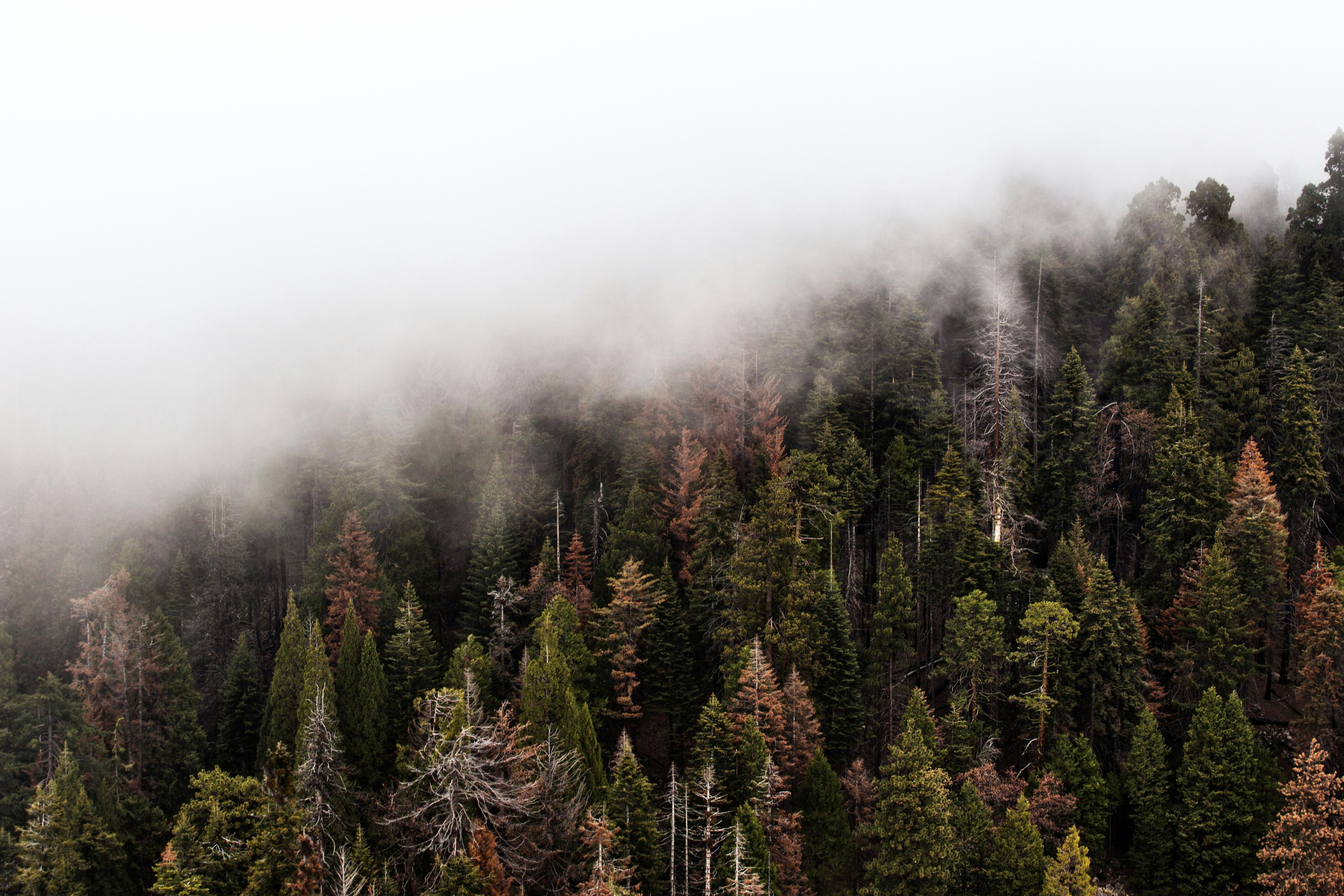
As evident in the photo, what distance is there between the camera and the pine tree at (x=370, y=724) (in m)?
53.4

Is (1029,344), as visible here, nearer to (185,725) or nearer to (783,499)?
(783,499)

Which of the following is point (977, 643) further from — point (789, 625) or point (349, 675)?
point (349, 675)

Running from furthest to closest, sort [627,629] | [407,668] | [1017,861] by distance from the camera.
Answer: [407,668] < [627,629] < [1017,861]

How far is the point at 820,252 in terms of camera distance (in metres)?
95.1

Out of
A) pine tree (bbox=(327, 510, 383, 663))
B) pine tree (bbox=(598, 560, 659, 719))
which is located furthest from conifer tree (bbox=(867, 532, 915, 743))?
pine tree (bbox=(327, 510, 383, 663))

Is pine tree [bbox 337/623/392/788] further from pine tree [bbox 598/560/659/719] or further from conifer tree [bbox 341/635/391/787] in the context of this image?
pine tree [bbox 598/560/659/719]

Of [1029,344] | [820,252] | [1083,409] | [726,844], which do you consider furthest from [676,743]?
[820,252]

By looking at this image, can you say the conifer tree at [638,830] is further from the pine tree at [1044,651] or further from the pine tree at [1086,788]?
the pine tree at [1086,788]

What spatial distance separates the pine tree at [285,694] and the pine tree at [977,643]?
3854cm

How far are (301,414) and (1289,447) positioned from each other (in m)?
84.9

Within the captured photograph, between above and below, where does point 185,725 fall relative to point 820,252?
below

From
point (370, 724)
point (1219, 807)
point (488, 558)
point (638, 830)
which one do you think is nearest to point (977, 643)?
point (1219, 807)

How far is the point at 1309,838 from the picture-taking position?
4222 cm

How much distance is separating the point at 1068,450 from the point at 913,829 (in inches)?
1183
